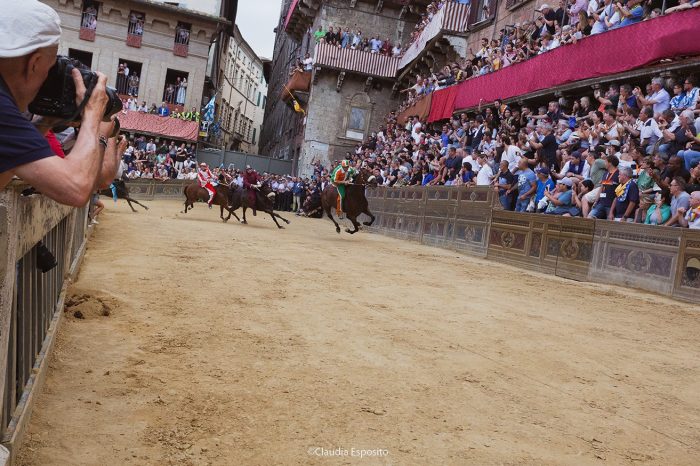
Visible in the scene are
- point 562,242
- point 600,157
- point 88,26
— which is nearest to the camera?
point 562,242

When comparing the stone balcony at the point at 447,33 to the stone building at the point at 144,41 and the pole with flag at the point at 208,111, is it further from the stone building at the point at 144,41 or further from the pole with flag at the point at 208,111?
the pole with flag at the point at 208,111

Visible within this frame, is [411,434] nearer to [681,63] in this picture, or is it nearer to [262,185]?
[681,63]

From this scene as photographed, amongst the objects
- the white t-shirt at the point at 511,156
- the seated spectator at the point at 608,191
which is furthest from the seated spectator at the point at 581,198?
the white t-shirt at the point at 511,156

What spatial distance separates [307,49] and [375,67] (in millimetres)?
7983

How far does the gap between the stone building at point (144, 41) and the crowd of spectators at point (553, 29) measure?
844 inches

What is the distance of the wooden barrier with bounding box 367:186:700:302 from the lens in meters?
10.6

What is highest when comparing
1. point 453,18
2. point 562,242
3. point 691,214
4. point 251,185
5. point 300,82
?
point 453,18

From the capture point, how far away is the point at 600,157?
13320 mm

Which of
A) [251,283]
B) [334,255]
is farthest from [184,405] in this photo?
[334,255]

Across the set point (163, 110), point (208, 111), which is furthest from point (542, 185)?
point (208, 111)

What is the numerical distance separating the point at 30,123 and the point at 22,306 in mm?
1416

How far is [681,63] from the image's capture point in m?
14.0

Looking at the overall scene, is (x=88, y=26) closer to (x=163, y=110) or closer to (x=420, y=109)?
(x=163, y=110)

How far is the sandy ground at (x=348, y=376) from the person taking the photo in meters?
3.54
